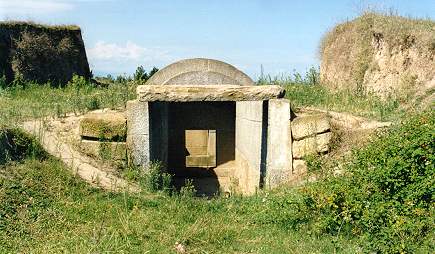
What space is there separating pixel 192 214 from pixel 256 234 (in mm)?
977

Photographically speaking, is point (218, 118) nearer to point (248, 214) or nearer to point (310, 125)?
point (310, 125)

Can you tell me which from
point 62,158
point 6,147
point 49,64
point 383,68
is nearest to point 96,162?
point 62,158

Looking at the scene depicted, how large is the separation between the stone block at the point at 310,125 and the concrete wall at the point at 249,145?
79cm

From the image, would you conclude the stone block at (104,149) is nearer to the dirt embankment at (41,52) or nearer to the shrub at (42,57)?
the dirt embankment at (41,52)

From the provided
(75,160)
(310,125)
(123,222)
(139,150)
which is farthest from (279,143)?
(123,222)

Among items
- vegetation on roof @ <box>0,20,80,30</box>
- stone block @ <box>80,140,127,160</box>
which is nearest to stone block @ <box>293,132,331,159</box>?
stone block @ <box>80,140,127,160</box>

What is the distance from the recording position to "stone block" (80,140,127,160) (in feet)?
28.3

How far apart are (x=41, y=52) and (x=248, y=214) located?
41.7 ft

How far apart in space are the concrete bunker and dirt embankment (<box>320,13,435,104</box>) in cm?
283

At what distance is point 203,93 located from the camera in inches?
358

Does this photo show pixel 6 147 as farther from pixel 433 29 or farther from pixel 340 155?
pixel 433 29

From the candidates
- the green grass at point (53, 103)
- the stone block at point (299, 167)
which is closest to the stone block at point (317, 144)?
the stone block at point (299, 167)

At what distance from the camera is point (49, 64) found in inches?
698

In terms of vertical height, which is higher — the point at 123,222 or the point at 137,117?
the point at 137,117
